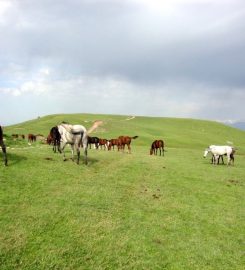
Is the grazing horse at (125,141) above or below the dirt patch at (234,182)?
above

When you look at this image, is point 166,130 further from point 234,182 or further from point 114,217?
point 114,217

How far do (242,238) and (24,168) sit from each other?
14054 mm

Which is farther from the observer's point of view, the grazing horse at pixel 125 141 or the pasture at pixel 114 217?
the grazing horse at pixel 125 141

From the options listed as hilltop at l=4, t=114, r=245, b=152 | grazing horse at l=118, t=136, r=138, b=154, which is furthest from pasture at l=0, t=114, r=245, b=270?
hilltop at l=4, t=114, r=245, b=152

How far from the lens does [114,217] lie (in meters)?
18.1

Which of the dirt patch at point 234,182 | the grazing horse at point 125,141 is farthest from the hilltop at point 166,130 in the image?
the dirt patch at point 234,182

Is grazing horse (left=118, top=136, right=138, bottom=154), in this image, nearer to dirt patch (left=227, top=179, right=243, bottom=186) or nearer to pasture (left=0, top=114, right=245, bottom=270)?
pasture (left=0, top=114, right=245, bottom=270)

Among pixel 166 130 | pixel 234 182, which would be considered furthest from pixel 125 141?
pixel 166 130

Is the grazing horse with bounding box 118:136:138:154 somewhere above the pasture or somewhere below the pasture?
above

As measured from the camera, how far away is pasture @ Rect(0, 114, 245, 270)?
14508 millimetres

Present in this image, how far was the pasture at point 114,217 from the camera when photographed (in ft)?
47.6

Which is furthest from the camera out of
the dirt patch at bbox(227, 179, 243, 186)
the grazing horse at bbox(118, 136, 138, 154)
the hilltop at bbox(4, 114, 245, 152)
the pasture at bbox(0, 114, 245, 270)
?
the hilltop at bbox(4, 114, 245, 152)

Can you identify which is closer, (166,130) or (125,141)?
(125,141)

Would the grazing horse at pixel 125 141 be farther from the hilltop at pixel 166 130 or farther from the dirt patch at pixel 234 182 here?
the hilltop at pixel 166 130
